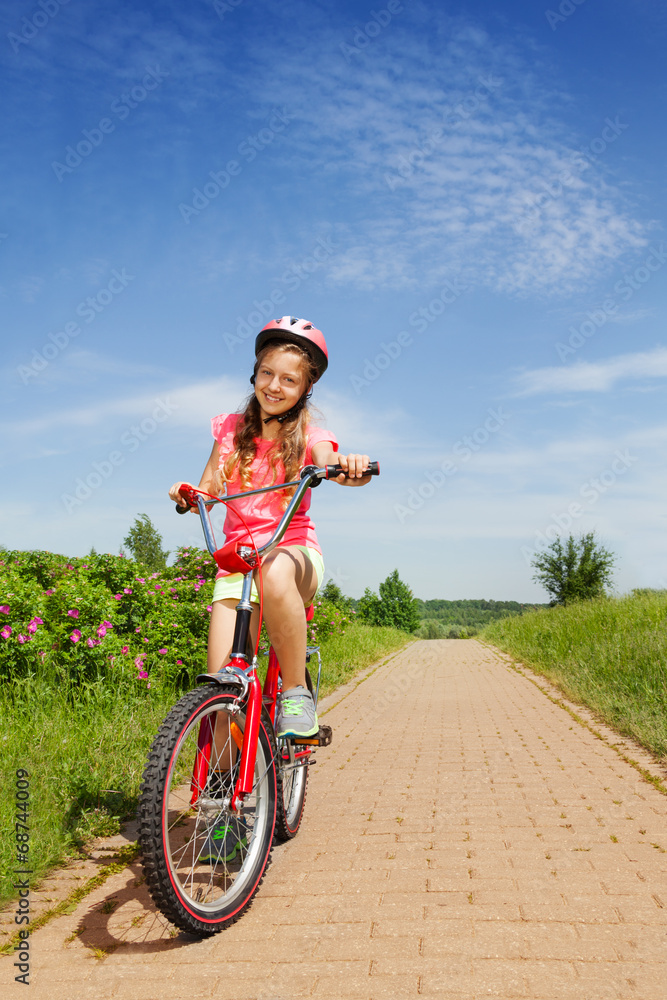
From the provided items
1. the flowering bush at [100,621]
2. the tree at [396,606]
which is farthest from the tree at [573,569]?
the flowering bush at [100,621]

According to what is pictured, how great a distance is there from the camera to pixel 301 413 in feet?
11.8

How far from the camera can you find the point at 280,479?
344cm

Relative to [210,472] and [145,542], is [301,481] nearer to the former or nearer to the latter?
[210,472]

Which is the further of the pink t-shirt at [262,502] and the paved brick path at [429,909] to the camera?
the pink t-shirt at [262,502]

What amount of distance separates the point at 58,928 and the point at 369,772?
117 inches

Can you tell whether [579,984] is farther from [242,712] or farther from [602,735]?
[602,735]

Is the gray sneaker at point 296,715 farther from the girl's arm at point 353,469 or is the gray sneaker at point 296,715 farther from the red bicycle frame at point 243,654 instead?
the girl's arm at point 353,469

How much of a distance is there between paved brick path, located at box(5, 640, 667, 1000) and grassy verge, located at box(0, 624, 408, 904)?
18.4 inches

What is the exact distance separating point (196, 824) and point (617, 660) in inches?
274

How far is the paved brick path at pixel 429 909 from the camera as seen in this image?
240cm

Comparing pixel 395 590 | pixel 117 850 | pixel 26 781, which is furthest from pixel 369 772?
pixel 395 590

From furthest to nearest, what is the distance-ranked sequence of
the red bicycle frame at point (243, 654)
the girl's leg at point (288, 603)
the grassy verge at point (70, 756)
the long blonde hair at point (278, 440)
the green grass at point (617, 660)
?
the green grass at point (617, 660) < the grassy verge at point (70, 756) < the long blonde hair at point (278, 440) < the girl's leg at point (288, 603) < the red bicycle frame at point (243, 654)

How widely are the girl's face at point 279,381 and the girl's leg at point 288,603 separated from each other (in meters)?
0.70

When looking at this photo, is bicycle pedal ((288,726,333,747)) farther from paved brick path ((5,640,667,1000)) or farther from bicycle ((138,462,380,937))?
paved brick path ((5,640,667,1000))
